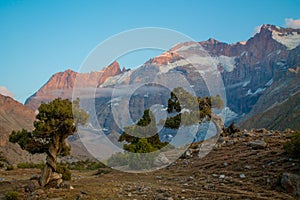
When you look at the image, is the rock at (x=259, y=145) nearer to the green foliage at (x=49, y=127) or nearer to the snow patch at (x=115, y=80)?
the snow patch at (x=115, y=80)

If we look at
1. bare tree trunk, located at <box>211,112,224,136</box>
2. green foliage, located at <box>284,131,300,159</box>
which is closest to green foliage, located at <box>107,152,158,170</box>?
bare tree trunk, located at <box>211,112,224,136</box>

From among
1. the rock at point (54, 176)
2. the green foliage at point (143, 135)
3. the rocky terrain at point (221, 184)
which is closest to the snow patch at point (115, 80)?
the green foliage at point (143, 135)

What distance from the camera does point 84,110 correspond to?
2322 cm

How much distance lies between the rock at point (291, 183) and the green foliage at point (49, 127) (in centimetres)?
1385

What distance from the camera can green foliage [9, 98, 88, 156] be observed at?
20.6m

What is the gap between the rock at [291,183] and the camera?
47.8ft

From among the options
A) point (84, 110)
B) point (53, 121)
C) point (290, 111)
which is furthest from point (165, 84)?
point (290, 111)

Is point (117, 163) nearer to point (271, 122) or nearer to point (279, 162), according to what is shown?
point (279, 162)

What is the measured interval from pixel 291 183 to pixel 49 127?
15.0 m

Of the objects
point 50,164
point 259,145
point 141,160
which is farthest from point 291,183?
point 141,160

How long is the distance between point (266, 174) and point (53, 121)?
1414cm

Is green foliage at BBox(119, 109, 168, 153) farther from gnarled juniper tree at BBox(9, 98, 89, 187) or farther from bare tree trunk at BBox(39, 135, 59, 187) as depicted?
bare tree trunk at BBox(39, 135, 59, 187)

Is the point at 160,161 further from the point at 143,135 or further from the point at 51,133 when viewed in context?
the point at 51,133

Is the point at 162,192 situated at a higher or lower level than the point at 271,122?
lower
